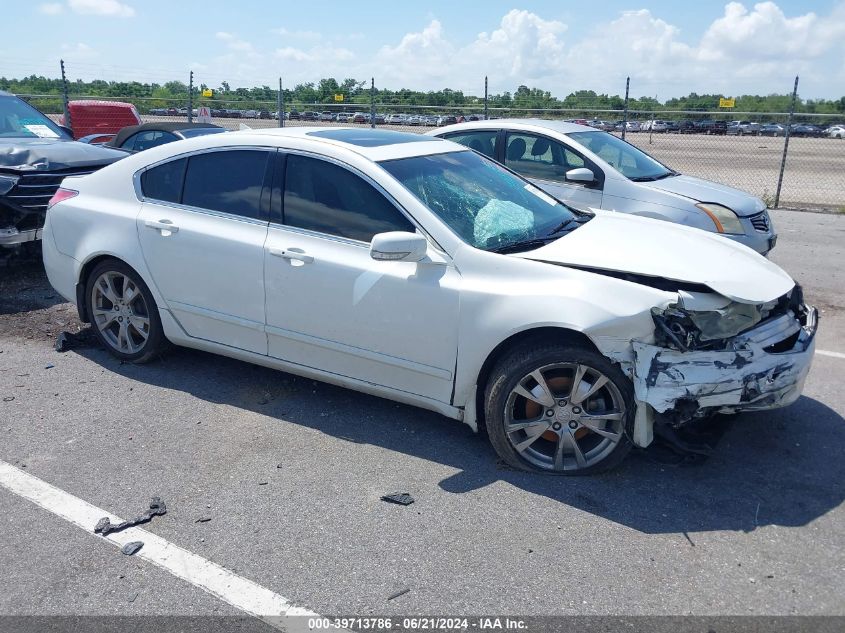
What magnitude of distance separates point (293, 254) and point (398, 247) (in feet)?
2.67

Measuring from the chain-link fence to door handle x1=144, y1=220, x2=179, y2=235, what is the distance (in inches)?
412

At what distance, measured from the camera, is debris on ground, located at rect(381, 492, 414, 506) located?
11.8ft

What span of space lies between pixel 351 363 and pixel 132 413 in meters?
1.50

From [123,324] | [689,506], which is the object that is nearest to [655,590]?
[689,506]

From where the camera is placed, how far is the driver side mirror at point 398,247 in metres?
3.79

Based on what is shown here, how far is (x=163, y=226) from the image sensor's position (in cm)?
482

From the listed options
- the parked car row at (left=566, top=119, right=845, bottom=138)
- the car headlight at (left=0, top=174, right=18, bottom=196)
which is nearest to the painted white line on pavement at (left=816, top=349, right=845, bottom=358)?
the car headlight at (left=0, top=174, right=18, bottom=196)

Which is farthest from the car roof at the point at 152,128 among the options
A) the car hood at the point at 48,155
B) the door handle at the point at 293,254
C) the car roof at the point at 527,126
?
the door handle at the point at 293,254

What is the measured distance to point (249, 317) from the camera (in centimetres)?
455

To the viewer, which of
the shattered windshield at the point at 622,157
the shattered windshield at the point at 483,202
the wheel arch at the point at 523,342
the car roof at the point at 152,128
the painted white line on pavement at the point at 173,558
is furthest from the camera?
the car roof at the point at 152,128

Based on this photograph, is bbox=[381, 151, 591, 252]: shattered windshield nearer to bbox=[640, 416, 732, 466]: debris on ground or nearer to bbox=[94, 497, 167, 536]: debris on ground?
bbox=[640, 416, 732, 466]: debris on ground

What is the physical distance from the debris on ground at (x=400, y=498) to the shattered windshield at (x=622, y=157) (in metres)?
5.33

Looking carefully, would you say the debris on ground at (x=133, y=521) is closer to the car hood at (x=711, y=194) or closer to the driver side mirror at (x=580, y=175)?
the driver side mirror at (x=580, y=175)

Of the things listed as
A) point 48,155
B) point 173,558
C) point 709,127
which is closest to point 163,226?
point 173,558
